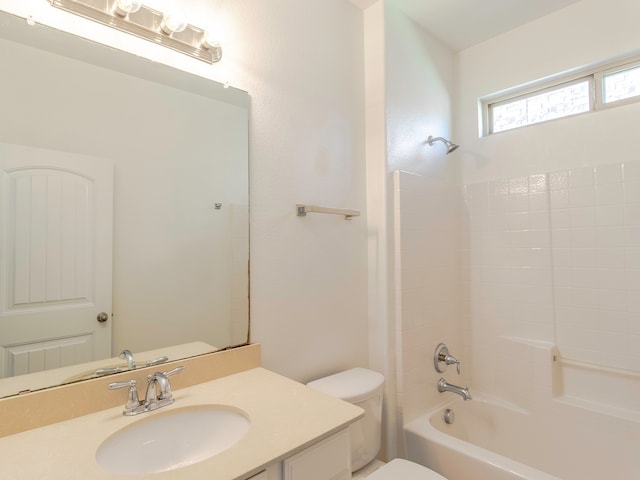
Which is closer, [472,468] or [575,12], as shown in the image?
[472,468]

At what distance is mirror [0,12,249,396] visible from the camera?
1000 mm

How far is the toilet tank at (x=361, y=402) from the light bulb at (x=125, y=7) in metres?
1.56

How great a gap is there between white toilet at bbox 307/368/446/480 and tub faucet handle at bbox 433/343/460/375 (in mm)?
551

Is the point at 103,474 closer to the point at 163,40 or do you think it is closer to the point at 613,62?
the point at 163,40

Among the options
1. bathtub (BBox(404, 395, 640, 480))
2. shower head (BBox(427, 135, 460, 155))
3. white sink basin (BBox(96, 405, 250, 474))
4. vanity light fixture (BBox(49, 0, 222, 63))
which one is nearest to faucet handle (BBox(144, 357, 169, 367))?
white sink basin (BBox(96, 405, 250, 474))

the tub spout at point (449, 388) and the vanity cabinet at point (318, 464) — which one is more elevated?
the vanity cabinet at point (318, 464)

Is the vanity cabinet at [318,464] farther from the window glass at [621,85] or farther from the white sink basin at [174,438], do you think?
the window glass at [621,85]

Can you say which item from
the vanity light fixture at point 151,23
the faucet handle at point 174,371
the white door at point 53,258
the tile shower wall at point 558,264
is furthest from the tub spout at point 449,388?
the vanity light fixture at point 151,23

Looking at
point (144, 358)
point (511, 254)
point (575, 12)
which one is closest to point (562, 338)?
point (511, 254)

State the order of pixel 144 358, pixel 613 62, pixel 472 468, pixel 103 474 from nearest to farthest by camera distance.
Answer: pixel 103 474, pixel 144 358, pixel 472 468, pixel 613 62

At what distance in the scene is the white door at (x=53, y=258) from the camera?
38.3 inches

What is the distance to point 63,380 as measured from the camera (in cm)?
103

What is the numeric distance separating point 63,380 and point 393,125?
1823mm

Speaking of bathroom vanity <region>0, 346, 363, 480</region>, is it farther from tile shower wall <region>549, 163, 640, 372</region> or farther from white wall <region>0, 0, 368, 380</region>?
tile shower wall <region>549, 163, 640, 372</region>
